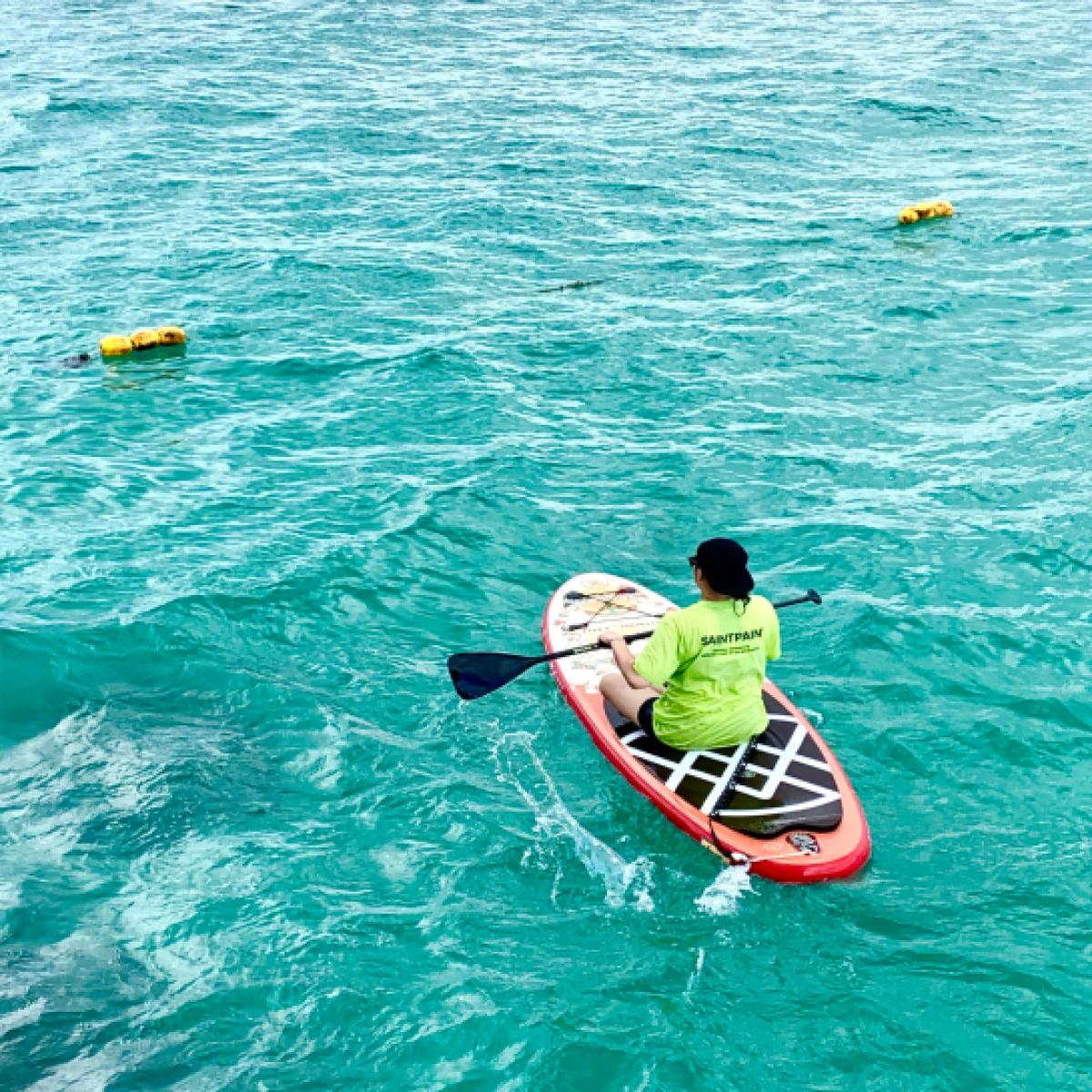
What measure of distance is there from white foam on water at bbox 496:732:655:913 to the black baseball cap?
5.41ft

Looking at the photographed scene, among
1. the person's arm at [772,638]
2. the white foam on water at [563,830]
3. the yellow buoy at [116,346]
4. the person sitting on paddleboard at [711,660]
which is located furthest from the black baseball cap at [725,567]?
the yellow buoy at [116,346]

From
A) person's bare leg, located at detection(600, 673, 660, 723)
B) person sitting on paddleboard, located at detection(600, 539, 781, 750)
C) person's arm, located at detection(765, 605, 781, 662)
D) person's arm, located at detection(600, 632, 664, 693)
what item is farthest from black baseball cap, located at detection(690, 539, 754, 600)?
person's bare leg, located at detection(600, 673, 660, 723)

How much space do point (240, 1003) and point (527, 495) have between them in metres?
6.17

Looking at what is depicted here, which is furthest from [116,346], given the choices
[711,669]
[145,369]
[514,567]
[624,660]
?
[711,669]

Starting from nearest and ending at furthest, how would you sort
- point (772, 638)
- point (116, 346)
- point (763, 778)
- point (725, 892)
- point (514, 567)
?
point (725, 892) → point (772, 638) → point (763, 778) → point (514, 567) → point (116, 346)

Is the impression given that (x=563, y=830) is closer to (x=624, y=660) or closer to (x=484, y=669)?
(x=624, y=660)

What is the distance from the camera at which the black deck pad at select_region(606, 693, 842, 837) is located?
7.59 metres

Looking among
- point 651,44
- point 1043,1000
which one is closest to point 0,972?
point 1043,1000

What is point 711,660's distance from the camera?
7.63m

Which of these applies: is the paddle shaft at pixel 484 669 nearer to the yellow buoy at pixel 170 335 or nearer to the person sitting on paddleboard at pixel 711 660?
the person sitting on paddleboard at pixel 711 660

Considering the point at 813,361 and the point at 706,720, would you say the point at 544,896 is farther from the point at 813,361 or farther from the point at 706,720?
the point at 813,361

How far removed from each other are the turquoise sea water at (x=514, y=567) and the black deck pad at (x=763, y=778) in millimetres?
333

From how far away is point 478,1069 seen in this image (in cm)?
632

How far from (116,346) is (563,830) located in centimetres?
952
